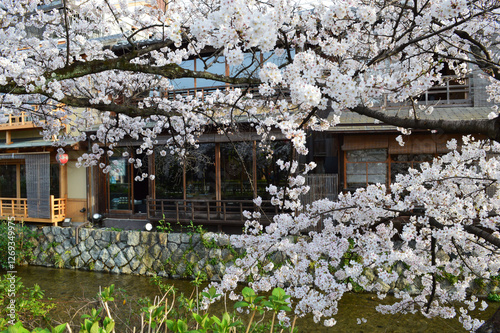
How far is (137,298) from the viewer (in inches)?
259

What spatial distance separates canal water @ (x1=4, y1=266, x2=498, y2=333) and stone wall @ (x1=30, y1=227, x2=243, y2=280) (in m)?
0.32

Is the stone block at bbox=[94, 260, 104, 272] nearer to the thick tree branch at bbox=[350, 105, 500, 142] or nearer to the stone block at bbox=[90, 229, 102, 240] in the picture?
the stone block at bbox=[90, 229, 102, 240]

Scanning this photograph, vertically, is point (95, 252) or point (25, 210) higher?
point (25, 210)

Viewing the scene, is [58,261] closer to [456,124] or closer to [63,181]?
[63,181]

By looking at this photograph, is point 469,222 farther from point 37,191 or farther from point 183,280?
point 37,191

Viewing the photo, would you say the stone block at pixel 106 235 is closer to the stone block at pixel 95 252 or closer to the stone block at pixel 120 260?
the stone block at pixel 95 252

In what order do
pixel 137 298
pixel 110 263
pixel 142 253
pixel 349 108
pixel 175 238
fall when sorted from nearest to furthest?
pixel 349 108
pixel 137 298
pixel 175 238
pixel 142 253
pixel 110 263

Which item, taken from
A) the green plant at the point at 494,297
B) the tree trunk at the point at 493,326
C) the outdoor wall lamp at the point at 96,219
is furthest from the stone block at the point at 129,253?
the tree trunk at the point at 493,326

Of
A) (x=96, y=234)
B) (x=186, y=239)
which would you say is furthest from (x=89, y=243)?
(x=186, y=239)

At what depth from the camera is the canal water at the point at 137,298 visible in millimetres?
6121

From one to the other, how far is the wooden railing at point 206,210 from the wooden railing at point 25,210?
3.54m

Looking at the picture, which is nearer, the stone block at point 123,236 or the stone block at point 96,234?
the stone block at point 123,236

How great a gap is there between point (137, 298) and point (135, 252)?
3484 millimetres

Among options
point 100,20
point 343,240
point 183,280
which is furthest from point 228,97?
point 183,280
